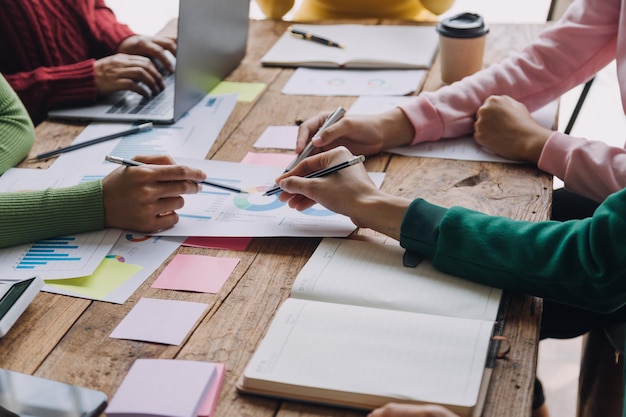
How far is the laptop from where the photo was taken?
4.75 ft

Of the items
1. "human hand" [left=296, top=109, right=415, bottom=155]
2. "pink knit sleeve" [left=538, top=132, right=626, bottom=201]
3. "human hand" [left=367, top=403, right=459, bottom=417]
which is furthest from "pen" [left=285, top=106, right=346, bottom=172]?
"human hand" [left=367, top=403, right=459, bottom=417]

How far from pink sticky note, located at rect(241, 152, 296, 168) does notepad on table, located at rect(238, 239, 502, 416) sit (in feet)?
1.15

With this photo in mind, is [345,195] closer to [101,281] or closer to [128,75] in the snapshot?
[101,281]

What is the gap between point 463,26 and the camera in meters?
1.53

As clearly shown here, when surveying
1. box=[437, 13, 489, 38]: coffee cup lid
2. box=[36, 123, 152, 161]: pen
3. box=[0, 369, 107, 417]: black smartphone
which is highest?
box=[437, 13, 489, 38]: coffee cup lid

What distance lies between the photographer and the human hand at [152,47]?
171 cm

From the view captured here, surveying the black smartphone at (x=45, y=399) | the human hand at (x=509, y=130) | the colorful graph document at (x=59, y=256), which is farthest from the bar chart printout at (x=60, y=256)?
the human hand at (x=509, y=130)

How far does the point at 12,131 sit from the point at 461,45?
0.93 metres

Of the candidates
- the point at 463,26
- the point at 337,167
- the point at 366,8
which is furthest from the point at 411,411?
the point at 366,8

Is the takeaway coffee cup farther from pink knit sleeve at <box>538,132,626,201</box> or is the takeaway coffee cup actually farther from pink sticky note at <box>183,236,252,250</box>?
pink sticky note at <box>183,236,252,250</box>

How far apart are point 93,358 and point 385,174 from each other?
605 mm

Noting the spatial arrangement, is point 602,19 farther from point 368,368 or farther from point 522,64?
point 368,368

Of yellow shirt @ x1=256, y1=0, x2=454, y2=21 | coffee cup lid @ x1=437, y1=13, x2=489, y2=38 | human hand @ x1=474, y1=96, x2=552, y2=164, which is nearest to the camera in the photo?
human hand @ x1=474, y1=96, x2=552, y2=164

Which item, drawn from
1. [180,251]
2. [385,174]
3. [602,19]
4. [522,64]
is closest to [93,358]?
[180,251]
